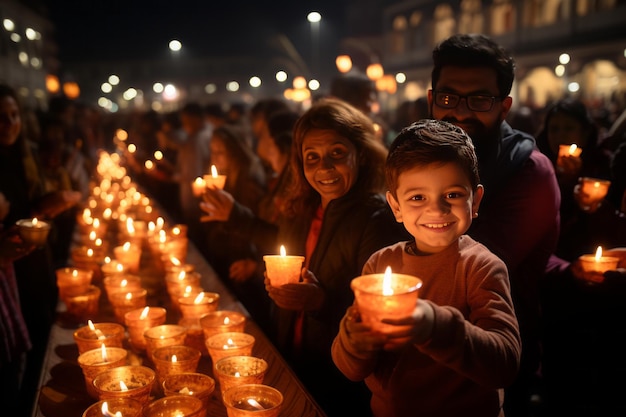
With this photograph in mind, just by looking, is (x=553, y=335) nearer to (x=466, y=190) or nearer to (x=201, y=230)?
(x=466, y=190)

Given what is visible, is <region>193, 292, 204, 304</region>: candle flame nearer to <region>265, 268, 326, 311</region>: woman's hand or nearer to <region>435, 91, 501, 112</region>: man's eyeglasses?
<region>265, 268, 326, 311</region>: woman's hand

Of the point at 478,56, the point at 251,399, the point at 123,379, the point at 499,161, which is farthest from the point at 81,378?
the point at 478,56

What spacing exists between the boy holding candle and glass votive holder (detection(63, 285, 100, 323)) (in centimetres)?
191

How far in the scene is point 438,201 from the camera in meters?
1.78

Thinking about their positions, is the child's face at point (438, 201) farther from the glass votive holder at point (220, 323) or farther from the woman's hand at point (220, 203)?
the woman's hand at point (220, 203)

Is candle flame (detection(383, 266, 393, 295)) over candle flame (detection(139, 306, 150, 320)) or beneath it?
over

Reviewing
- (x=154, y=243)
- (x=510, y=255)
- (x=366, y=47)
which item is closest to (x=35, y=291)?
(x=154, y=243)

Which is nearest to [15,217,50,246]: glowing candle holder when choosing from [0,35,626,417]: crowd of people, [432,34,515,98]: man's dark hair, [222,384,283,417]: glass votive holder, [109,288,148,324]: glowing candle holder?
[0,35,626,417]: crowd of people

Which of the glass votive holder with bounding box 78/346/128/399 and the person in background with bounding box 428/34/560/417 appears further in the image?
the person in background with bounding box 428/34/560/417

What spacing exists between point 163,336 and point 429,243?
1.38 meters

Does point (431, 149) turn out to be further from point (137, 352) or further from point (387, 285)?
point (137, 352)

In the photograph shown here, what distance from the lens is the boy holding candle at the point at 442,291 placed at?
5.27 feet

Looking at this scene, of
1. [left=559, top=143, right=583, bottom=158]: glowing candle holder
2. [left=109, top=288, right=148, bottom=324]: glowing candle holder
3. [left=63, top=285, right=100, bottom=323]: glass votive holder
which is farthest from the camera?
[left=559, top=143, right=583, bottom=158]: glowing candle holder

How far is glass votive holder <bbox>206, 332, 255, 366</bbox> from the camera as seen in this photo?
2410 millimetres
